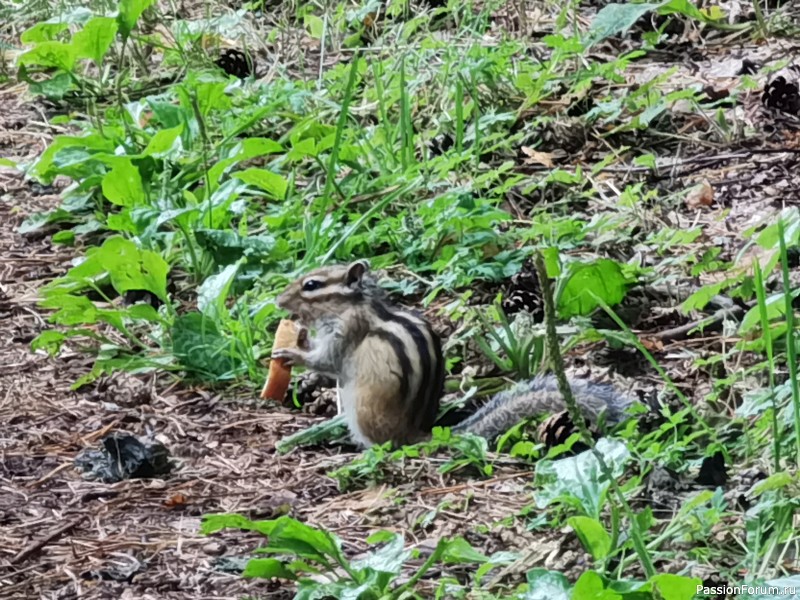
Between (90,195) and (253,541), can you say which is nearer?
(253,541)

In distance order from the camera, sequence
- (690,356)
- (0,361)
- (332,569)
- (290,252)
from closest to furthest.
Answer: (332,569) < (690,356) < (0,361) < (290,252)

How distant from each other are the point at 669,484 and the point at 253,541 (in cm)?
97

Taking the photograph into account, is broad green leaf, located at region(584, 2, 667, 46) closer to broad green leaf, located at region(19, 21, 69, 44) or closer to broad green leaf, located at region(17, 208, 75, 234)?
broad green leaf, located at region(17, 208, 75, 234)

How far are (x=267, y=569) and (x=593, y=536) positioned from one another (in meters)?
0.67

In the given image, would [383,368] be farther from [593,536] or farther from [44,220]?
[44,220]

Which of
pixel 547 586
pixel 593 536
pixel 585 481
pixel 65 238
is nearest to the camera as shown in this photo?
pixel 547 586

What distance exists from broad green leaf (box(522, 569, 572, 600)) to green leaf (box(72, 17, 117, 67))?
3410 mm

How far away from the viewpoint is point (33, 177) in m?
5.84

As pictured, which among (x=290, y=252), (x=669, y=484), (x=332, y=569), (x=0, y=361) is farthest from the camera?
(x=290, y=252)

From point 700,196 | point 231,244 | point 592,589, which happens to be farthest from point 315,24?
point 592,589

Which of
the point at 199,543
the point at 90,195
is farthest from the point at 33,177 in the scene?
the point at 199,543

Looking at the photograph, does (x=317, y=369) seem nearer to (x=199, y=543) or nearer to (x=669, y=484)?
(x=199, y=543)

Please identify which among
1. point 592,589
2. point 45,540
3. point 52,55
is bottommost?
point 45,540

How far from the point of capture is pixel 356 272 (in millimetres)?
4047
